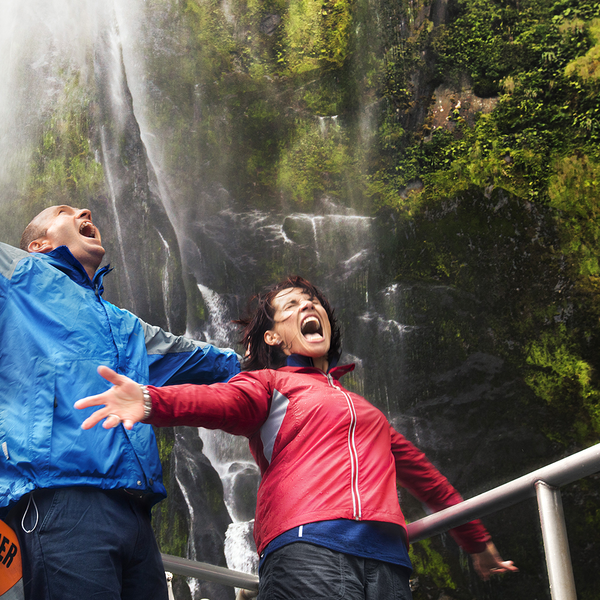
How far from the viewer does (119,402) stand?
121cm

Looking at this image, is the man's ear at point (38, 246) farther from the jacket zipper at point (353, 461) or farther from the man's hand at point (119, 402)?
the jacket zipper at point (353, 461)

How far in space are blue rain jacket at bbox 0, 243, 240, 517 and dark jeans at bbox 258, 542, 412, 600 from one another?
41cm

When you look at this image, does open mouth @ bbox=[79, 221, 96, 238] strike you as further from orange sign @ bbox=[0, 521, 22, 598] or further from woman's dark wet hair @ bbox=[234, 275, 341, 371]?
orange sign @ bbox=[0, 521, 22, 598]

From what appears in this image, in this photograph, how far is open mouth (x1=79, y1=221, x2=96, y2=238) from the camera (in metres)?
2.12

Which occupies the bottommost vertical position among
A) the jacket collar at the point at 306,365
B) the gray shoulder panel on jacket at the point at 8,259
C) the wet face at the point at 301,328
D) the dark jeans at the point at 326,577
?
the dark jeans at the point at 326,577

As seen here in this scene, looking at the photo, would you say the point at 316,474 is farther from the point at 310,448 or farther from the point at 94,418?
the point at 94,418

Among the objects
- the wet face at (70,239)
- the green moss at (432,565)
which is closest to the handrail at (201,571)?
the wet face at (70,239)

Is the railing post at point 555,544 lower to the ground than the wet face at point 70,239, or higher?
lower

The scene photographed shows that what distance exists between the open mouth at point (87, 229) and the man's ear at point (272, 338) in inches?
30.9

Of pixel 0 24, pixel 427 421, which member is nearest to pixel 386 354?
pixel 427 421

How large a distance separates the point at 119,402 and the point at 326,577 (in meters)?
0.64

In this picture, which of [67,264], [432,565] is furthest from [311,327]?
[432,565]

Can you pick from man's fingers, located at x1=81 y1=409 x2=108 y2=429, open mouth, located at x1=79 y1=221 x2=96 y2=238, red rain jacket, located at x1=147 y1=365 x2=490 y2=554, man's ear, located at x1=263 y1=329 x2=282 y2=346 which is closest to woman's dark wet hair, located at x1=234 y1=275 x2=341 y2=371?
man's ear, located at x1=263 y1=329 x2=282 y2=346

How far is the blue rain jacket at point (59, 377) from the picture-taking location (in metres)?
1.34
